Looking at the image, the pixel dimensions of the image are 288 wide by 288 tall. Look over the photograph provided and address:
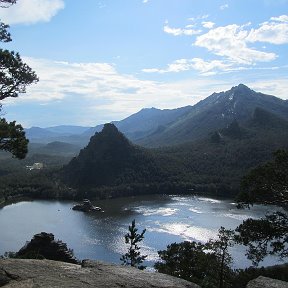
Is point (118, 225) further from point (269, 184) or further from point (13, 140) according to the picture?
point (13, 140)

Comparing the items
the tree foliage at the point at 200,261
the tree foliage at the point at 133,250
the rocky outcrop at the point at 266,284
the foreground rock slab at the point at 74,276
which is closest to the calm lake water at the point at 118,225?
the tree foliage at the point at 133,250

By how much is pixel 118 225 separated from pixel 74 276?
5482 inches

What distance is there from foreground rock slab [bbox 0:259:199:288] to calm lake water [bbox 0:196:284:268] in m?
88.0

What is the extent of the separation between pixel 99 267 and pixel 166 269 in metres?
37.4

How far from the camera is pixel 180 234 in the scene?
13450 centimetres

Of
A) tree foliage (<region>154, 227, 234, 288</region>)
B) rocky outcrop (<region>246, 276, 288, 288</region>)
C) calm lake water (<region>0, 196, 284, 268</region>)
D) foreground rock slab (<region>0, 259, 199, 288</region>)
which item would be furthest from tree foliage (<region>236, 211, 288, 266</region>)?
calm lake water (<region>0, 196, 284, 268</region>)

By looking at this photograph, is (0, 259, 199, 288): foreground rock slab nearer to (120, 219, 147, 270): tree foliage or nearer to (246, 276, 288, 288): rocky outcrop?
(246, 276, 288, 288): rocky outcrop

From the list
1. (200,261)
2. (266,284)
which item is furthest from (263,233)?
(200,261)

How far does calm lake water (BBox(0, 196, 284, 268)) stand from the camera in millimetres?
120000

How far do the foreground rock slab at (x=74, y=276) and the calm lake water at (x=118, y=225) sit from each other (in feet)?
289

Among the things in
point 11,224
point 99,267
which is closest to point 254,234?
point 99,267

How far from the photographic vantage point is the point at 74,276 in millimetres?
15562

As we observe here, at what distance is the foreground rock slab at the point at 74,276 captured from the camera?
14836mm

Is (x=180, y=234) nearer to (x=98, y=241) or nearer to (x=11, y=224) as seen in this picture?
(x=98, y=241)
